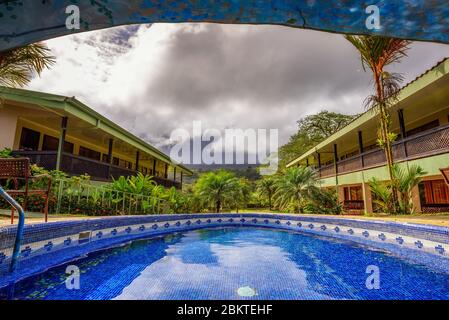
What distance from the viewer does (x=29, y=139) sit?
12062 mm

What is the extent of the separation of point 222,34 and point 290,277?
8.90 metres

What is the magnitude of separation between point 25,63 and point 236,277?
855 centimetres

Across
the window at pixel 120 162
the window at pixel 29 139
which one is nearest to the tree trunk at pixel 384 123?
the window at pixel 29 139

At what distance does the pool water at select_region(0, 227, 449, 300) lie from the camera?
3035 mm

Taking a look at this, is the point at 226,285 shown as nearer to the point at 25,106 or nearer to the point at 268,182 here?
the point at 25,106

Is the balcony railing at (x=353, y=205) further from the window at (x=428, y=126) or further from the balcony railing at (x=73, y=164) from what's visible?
the balcony railing at (x=73, y=164)

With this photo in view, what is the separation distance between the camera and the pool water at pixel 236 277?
9.96 feet

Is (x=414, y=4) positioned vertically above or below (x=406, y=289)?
above

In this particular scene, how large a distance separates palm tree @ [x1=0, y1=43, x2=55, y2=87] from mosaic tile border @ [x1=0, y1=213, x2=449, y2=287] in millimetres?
5128

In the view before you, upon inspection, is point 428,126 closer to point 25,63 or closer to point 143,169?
point 25,63

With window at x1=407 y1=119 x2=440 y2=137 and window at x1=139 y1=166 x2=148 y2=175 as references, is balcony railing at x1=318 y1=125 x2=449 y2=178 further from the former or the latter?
window at x1=139 y1=166 x2=148 y2=175

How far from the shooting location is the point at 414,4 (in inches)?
75.6

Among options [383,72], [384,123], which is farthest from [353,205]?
[383,72]
